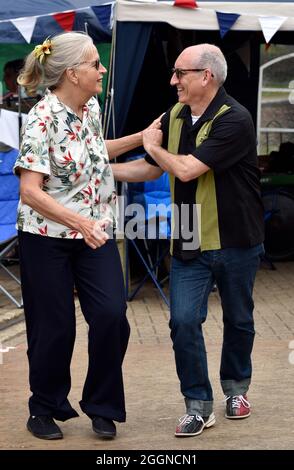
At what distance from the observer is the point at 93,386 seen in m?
4.66

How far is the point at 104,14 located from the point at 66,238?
3759 mm

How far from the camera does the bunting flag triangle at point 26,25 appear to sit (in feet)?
26.2

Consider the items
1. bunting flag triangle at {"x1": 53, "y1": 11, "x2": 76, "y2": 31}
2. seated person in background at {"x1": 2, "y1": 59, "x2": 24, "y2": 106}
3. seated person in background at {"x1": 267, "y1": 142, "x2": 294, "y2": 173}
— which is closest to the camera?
bunting flag triangle at {"x1": 53, "y1": 11, "x2": 76, "y2": 31}

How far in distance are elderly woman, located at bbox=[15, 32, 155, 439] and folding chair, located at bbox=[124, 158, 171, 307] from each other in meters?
3.14

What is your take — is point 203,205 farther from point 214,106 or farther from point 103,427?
point 103,427

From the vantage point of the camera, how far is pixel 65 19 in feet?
26.1

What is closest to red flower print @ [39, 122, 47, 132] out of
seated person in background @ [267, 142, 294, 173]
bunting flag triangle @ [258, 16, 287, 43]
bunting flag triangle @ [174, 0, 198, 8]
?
bunting flag triangle @ [174, 0, 198, 8]

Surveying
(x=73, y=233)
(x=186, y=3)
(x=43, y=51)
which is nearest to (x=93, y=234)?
(x=73, y=233)

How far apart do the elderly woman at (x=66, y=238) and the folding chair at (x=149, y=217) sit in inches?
124

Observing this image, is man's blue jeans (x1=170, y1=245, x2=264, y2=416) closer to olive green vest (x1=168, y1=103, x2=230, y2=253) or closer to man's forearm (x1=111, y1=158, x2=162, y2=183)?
olive green vest (x1=168, y1=103, x2=230, y2=253)

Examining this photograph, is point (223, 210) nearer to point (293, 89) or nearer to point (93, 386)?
point (93, 386)

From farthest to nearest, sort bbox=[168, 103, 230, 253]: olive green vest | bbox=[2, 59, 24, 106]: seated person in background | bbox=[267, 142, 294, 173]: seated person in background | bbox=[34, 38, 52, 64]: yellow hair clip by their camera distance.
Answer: bbox=[267, 142, 294, 173]: seated person in background → bbox=[2, 59, 24, 106]: seated person in background → bbox=[168, 103, 230, 253]: olive green vest → bbox=[34, 38, 52, 64]: yellow hair clip

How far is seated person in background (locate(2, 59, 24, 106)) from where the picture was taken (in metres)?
8.96

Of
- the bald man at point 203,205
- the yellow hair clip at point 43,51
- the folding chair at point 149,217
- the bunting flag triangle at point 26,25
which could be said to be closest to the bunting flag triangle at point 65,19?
the bunting flag triangle at point 26,25
